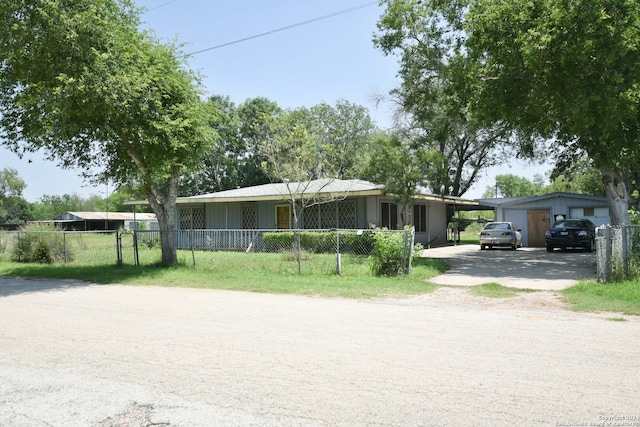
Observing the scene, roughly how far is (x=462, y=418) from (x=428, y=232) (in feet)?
82.3

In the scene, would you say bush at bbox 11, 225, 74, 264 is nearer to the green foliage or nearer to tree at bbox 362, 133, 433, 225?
tree at bbox 362, 133, 433, 225

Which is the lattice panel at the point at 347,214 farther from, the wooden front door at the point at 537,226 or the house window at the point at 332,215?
the wooden front door at the point at 537,226

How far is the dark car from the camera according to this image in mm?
22344

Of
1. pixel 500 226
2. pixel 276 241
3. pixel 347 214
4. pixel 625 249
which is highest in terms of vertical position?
pixel 347 214

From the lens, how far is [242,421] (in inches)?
150

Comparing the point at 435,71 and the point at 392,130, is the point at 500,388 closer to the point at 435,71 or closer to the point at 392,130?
the point at 435,71

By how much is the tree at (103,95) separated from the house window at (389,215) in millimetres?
10924

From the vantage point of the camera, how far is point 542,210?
90.7 ft

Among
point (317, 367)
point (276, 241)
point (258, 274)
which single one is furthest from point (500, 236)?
point (317, 367)

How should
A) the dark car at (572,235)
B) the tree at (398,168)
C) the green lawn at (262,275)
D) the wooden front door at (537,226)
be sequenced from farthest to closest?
the wooden front door at (537,226), the dark car at (572,235), the tree at (398,168), the green lawn at (262,275)

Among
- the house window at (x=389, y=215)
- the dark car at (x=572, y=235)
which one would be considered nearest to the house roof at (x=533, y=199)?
the dark car at (x=572, y=235)

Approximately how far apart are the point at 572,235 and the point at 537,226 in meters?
5.52

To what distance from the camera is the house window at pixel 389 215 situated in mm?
24219

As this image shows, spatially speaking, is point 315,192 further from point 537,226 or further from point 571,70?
point 537,226
